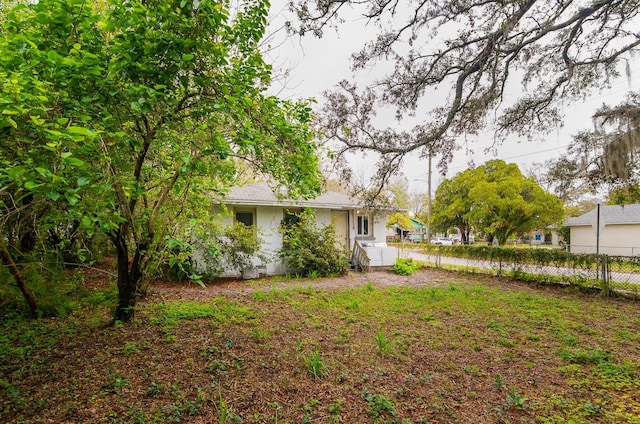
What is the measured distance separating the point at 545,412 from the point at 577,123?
8.34 m

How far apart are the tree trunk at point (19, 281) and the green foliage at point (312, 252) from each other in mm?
6238

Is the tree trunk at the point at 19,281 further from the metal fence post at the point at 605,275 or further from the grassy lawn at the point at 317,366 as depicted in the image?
the metal fence post at the point at 605,275

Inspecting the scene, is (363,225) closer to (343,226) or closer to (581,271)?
(343,226)

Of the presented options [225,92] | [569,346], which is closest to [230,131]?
[225,92]

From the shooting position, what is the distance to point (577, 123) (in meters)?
8.00

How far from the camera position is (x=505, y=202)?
17188mm

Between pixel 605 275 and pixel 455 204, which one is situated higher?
pixel 455 204

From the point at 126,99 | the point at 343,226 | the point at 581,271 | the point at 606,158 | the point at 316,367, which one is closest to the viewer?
the point at 126,99

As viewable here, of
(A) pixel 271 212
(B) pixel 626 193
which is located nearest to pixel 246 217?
(A) pixel 271 212

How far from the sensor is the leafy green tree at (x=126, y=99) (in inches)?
85.0

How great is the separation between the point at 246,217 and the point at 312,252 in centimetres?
273

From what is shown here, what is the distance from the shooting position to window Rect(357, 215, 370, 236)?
1389cm

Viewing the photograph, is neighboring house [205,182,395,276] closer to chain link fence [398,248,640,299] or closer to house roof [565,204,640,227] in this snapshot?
chain link fence [398,248,640,299]

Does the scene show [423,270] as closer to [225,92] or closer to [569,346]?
[569,346]
